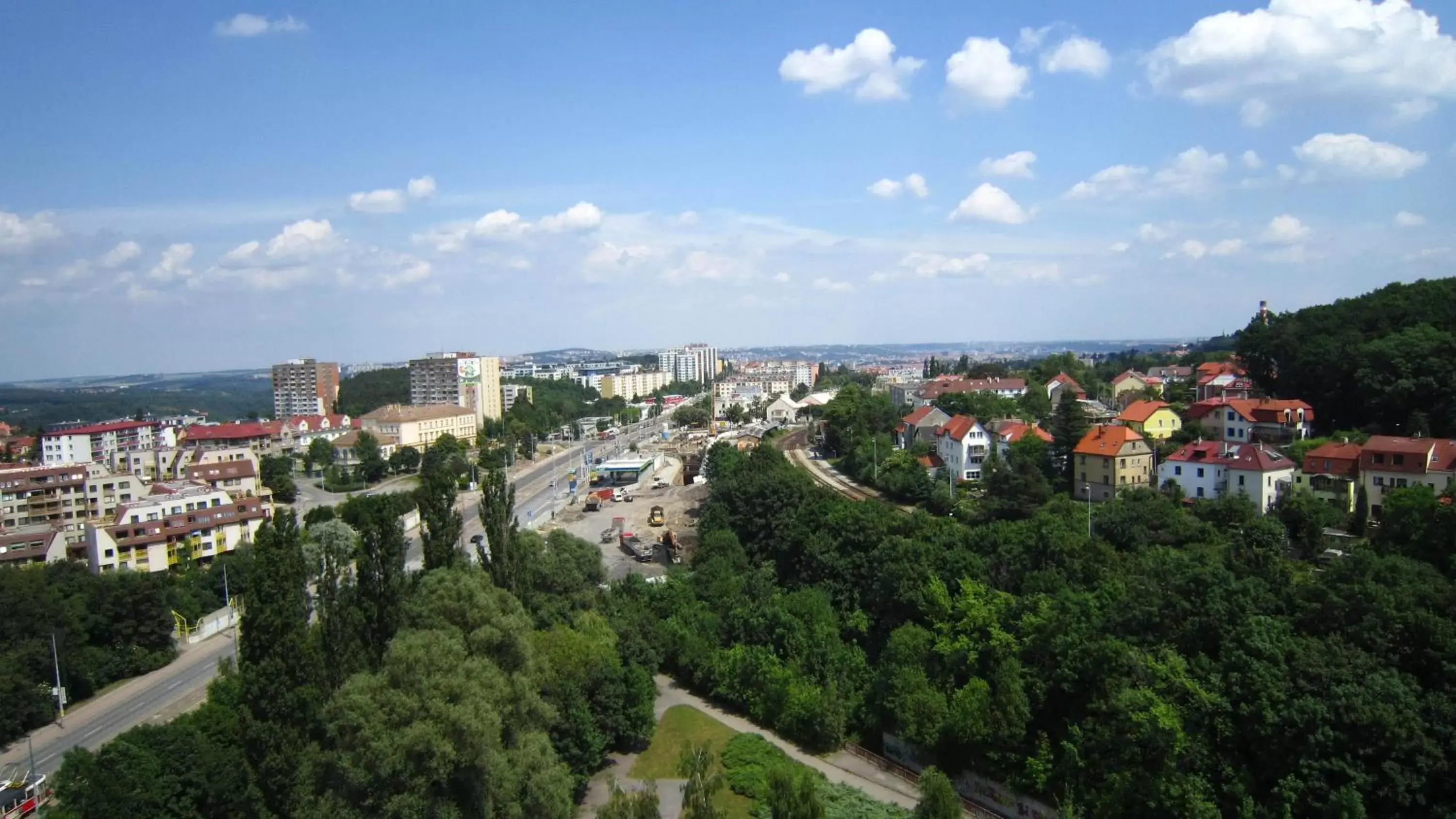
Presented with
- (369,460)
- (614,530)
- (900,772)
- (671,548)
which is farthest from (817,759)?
(369,460)

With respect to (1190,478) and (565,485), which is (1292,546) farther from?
(565,485)

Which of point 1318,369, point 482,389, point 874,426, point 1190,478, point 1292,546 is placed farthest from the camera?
point 482,389

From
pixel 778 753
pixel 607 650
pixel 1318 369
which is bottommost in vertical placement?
pixel 778 753

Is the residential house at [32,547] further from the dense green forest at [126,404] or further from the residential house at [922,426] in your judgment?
the dense green forest at [126,404]

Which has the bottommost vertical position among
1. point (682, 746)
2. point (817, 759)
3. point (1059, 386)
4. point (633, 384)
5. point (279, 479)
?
point (817, 759)

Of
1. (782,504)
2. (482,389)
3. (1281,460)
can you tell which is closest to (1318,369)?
(1281,460)

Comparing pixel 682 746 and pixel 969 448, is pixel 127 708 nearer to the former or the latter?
pixel 682 746
